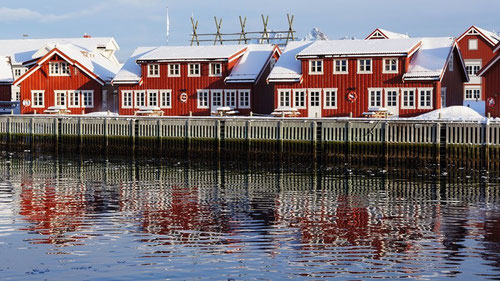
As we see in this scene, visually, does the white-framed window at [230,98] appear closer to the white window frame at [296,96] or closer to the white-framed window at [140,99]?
the white window frame at [296,96]

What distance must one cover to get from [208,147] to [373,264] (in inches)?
1351

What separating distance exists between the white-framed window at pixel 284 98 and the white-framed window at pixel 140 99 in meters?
13.1

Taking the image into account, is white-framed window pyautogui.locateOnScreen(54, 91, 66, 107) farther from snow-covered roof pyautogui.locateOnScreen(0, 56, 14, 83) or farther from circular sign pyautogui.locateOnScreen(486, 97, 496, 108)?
circular sign pyautogui.locateOnScreen(486, 97, 496, 108)

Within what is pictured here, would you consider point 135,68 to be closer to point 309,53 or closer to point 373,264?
point 309,53

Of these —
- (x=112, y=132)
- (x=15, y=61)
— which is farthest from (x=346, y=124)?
(x=15, y=61)

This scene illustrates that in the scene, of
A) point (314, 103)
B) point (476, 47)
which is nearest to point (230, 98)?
point (314, 103)

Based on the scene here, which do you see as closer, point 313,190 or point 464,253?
point 464,253

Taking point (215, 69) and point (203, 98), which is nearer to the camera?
point (203, 98)

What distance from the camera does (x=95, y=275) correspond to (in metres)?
20.3

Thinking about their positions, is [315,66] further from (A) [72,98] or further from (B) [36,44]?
(B) [36,44]

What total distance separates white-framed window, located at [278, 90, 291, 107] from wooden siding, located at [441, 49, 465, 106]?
11.9m

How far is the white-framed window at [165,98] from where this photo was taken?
69.5 metres

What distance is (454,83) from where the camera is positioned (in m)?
64.9

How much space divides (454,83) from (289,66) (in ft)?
43.7
